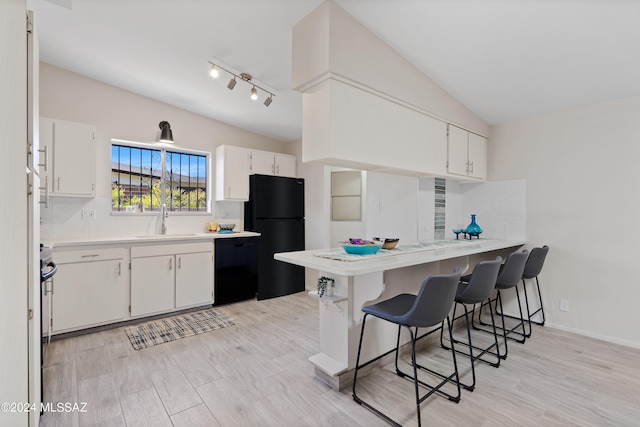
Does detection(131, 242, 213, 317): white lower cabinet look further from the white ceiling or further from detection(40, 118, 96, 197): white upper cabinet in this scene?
the white ceiling

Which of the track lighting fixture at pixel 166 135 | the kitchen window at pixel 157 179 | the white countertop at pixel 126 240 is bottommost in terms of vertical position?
the white countertop at pixel 126 240

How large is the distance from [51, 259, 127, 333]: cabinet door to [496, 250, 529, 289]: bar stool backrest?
359 centimetres

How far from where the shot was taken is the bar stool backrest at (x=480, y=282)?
203 cm

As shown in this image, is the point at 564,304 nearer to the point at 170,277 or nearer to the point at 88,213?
the point at 170,277

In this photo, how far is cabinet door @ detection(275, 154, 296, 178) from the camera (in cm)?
461

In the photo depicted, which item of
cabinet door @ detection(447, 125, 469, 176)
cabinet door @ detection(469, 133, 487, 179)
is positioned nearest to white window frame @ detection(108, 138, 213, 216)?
cabinet door @ detection(447, 125, 469, 176)

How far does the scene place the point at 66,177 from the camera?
304 cm

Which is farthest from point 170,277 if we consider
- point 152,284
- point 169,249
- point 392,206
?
point 392,206

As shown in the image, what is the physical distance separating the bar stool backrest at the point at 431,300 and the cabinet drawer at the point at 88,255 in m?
2.91

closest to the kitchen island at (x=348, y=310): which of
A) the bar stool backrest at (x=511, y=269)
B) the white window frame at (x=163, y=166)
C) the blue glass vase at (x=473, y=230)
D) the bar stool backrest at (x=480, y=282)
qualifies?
the bar stool backrest at (x=480, y=282)

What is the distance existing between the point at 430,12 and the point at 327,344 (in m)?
2.36

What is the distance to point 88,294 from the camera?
9.61ft

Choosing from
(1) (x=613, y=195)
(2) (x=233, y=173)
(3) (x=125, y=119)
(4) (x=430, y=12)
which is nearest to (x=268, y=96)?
(2) (x=233, y=173)

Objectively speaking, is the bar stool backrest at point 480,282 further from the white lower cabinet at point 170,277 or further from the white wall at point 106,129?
the white wall at point 106,129
